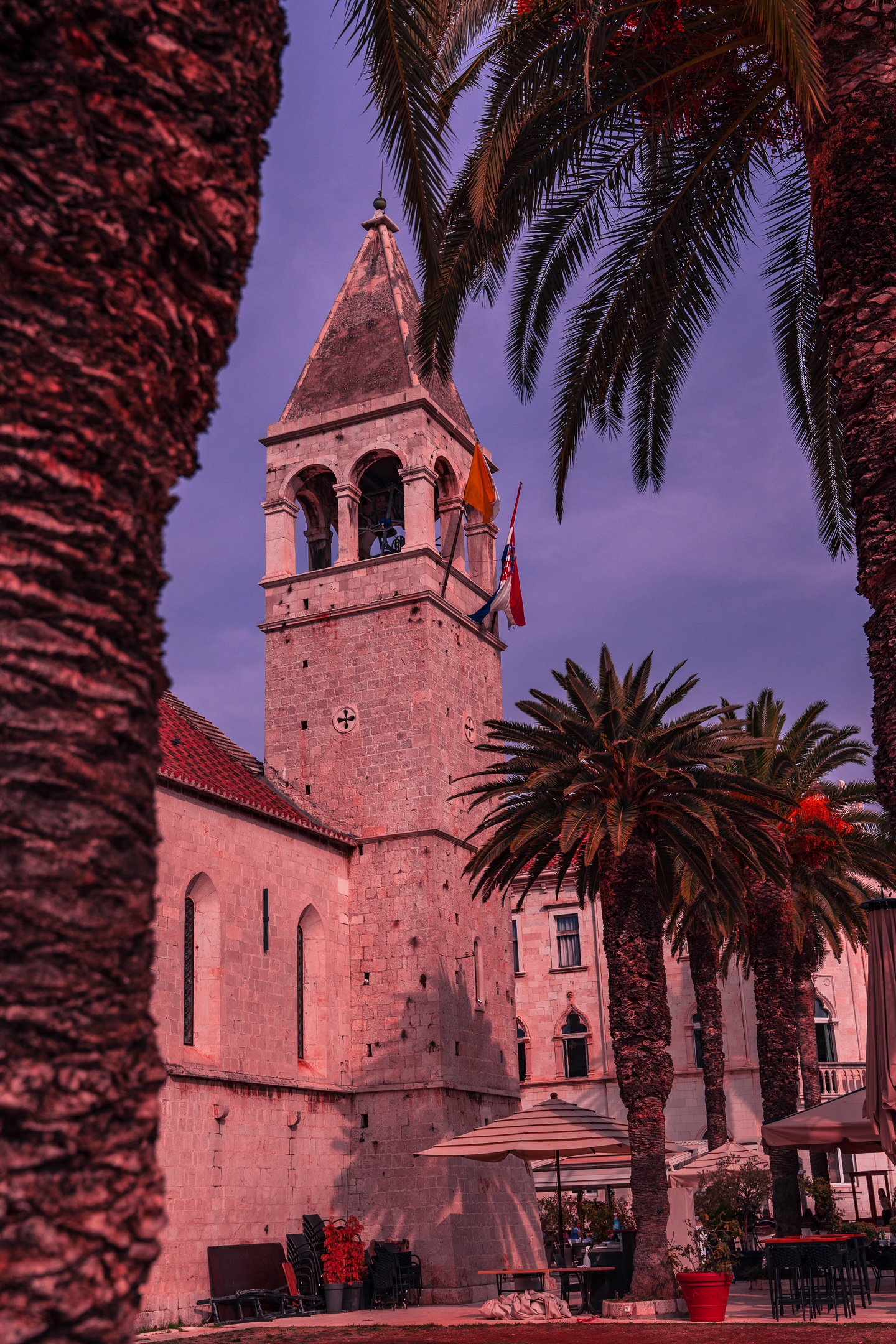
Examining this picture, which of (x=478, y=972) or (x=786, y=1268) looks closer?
(x=786, y=1268)

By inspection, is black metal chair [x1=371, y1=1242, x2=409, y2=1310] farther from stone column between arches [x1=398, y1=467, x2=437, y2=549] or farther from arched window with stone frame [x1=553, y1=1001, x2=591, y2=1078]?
arched window with stone frame [x1=553, y1=1001, x2=591, y2=1078]

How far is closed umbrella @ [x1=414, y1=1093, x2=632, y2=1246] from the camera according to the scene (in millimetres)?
18891

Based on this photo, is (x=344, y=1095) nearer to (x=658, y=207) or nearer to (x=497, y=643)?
(x=497, y=643)

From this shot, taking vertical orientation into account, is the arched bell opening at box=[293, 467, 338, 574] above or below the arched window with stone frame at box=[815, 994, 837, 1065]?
above

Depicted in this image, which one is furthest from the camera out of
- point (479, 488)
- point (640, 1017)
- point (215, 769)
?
point (479, 488)

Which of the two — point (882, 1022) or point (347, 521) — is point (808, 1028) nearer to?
point (347, 521)

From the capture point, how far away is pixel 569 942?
46.4m

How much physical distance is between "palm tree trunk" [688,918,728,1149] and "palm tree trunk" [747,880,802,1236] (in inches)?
232

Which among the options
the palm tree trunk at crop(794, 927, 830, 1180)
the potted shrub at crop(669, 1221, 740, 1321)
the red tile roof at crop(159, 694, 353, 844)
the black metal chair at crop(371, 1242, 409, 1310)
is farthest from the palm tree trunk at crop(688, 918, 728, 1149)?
the potted shrub at crop(669, 1221, 740, 1321)

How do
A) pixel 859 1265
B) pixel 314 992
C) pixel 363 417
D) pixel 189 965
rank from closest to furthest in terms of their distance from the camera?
1. pixel 859 1265
2. pixel 189 965
3. pixel 314 992
4. pixel 363 417

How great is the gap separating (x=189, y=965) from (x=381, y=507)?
594 inches

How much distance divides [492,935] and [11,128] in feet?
93.5

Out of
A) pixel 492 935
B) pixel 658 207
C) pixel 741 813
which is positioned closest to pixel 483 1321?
pixel 741 813

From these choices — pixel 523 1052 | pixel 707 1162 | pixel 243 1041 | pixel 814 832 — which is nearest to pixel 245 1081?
pixel 243 1041
